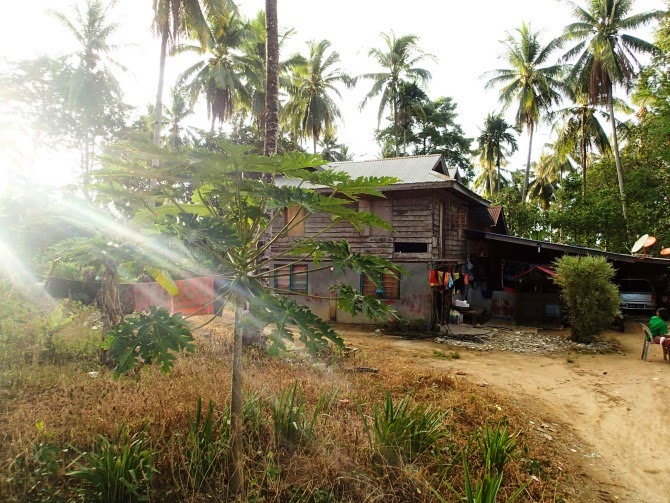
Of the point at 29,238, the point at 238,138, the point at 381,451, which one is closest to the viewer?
the point at 381,451

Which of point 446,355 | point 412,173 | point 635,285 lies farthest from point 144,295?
point 635,285

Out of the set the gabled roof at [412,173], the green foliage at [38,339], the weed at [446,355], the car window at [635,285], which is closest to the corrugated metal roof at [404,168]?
the gabled roof at [412,173]

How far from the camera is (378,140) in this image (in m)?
34.8

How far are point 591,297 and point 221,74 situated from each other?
20.8 meters

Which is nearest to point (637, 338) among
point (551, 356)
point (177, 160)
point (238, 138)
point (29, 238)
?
point (551, 356)

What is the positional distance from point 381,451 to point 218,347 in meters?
4.84

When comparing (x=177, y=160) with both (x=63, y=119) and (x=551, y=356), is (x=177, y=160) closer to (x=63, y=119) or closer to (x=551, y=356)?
(x=551, y=356)

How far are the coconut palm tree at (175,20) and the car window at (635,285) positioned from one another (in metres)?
19.2

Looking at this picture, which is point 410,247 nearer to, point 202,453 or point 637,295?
point 637,295

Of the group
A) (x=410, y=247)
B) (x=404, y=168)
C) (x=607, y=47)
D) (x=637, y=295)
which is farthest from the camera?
(x=607, y=47)

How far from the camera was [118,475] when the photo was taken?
2619mm

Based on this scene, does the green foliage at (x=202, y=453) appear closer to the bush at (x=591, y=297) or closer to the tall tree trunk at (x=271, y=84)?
the tall tree trunk at (x=271, y=84)

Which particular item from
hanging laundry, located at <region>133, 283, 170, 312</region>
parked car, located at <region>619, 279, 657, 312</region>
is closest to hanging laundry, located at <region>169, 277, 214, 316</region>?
hanging laundry, located at <region>133, 283, 170, 312</region>

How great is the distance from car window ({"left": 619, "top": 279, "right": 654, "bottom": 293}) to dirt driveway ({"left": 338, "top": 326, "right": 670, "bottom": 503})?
4.20 m
